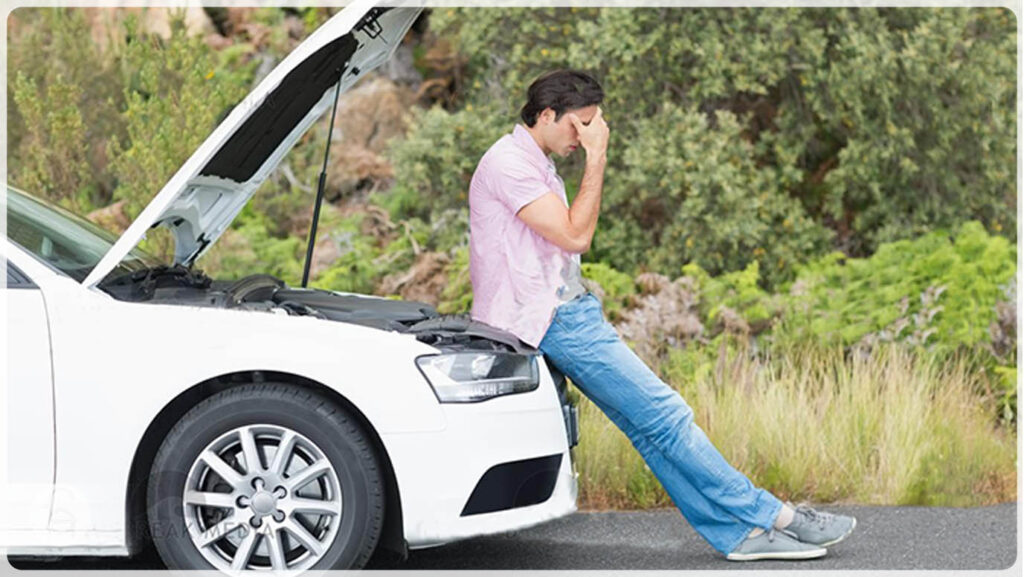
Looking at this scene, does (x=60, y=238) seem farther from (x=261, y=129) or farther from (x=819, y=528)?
(x=819, y=528)

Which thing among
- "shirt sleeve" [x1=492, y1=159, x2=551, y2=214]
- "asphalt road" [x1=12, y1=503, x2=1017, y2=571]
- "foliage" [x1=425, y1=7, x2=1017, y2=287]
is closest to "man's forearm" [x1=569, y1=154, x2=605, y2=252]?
"shirt sleeve" [x1=492, y1=159, x2=551, y2=214]

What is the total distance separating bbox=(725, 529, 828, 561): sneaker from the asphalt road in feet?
0.11

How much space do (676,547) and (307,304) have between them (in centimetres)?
171

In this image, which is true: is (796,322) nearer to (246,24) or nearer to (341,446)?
(341,446)

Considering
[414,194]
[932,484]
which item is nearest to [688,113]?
[414,194]

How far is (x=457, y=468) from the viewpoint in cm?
505


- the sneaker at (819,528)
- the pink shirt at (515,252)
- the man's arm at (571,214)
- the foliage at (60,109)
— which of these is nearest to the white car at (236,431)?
the pink shirt at (515,252)

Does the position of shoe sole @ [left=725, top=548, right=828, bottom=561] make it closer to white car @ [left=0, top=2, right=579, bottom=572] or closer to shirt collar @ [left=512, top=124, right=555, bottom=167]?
white car @ [left=0, top=2, right=579, bottom=572]

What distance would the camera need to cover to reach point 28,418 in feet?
16.4

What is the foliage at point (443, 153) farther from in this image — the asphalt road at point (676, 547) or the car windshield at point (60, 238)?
the car windshield at point (60, 238)

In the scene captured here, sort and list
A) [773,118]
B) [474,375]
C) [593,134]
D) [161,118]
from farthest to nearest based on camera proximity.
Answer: [773,118]
[161,118]
[593,134]
[474,375]

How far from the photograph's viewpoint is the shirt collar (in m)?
5.68

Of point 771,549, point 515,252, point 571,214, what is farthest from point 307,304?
point 771,549

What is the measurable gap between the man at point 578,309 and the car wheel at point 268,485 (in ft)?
2.90
